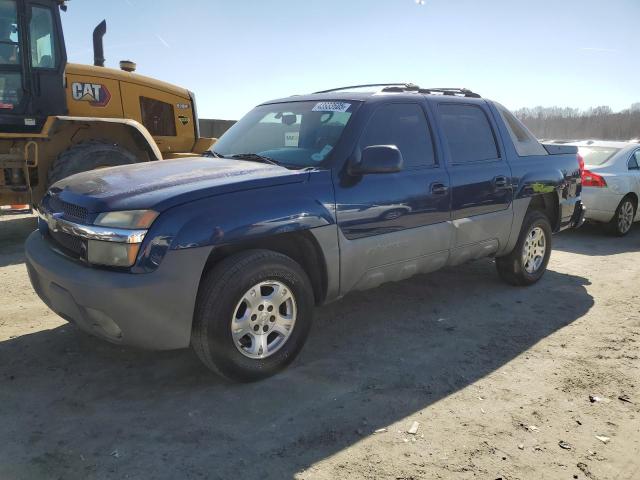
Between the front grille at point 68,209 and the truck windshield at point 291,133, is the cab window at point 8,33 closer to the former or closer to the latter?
the truck windshield at point 291,133

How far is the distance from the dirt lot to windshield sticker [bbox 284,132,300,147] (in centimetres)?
149

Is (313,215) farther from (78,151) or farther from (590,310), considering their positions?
(78,151)

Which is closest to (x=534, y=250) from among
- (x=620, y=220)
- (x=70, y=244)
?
(x=620, y=220)

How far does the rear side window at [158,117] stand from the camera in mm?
8805

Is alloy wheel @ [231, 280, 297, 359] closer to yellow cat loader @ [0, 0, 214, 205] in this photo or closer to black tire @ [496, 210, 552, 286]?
black tire @ [496, 210, 552, 286]

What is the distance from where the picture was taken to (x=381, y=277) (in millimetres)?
3893

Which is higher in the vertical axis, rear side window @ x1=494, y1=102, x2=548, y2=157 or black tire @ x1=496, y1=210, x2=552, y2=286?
rear side window @ x1=494, y1=102, x2=548, y2=157

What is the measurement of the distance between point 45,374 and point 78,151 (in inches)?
167

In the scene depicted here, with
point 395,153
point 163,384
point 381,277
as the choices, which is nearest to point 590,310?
point 381,277

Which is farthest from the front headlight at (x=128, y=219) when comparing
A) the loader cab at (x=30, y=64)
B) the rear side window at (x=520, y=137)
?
the loader cab at (x=30, y=64)

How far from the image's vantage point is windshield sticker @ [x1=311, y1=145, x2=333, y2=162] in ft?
11.9

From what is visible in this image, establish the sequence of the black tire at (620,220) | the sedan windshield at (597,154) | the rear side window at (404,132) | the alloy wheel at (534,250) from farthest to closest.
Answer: the sedan windshield at (597,154) < the black tire at (620,220) < the alloy wheel at (534,250) < the rear side window at (404,132)

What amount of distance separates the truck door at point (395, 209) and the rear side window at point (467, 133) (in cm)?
28

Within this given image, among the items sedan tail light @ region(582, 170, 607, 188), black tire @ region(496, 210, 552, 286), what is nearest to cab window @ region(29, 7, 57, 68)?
black tire @ region(496, 210, 552, 286)
